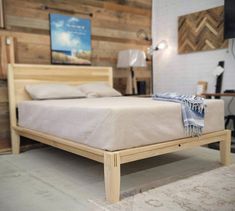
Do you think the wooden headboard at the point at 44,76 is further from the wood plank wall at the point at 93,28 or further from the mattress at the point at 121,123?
the mattress at the point at 121,123

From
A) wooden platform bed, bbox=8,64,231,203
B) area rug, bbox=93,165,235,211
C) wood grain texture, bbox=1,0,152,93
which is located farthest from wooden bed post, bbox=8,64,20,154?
area rug, bbox=93,165,235,211

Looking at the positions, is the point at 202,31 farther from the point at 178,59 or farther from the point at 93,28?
the point at 93,28

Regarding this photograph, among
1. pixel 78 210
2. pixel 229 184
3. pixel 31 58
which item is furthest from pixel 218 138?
pixel 31 58

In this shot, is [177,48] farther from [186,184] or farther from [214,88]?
[186,184]

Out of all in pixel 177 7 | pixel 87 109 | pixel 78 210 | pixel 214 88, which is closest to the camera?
pixel 78 210

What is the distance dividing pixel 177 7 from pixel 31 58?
2682 mm

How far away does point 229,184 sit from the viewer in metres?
2.33

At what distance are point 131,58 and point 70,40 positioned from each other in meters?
0.98

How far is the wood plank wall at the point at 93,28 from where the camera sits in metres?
3.70

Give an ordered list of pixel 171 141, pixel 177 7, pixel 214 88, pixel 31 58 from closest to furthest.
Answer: pixel 171 141 → pixel 31 58 → pixel 214 88 → pixel 177 7

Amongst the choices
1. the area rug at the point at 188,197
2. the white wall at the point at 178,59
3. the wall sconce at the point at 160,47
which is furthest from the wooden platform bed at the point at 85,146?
the white wall at the point at 178,59

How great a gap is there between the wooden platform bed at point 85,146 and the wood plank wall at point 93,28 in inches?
8.4

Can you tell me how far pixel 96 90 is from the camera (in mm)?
3902

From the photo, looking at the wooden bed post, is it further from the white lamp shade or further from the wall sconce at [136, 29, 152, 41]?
the wall sconce at [136, 29, 152, 41]
